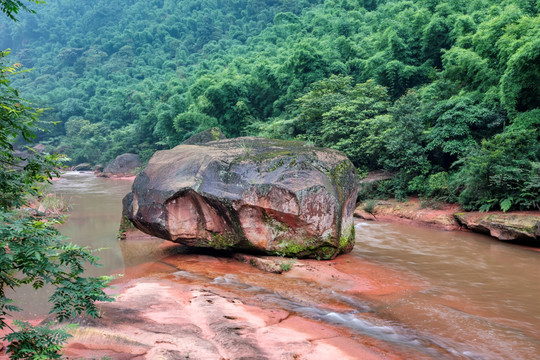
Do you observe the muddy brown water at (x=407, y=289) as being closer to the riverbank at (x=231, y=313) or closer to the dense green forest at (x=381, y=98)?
the riverbank at (x=231, y=313)

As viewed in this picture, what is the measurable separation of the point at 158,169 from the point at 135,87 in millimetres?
59563

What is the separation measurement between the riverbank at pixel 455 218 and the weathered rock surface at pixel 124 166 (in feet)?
95.6

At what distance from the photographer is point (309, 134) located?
22.9 metres

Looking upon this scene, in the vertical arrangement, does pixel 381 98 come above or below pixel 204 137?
above

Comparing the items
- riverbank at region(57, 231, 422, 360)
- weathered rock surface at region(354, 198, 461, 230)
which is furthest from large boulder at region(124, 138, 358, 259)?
weathered rock surface at region(354, 198, 461, 230)

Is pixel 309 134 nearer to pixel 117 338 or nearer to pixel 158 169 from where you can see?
pixel 158 169

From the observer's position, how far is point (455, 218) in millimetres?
14195

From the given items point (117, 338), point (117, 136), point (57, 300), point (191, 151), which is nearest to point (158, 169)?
point (191, 151)

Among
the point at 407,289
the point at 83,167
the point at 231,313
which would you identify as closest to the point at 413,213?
the point at 407,289

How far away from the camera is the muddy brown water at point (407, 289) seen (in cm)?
572

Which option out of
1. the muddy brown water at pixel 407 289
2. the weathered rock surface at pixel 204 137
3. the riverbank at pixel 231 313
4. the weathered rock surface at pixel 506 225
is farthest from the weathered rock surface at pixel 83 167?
the weathered rock surface at pixel 506 225

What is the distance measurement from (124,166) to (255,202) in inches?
1380

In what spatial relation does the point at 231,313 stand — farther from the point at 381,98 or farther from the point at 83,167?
the point at 83,167

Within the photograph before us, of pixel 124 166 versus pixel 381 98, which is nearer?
pixel 381 98
